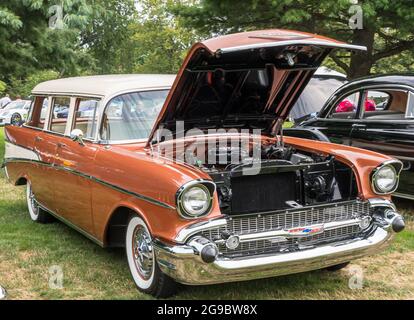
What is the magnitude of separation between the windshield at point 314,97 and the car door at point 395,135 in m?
3.72

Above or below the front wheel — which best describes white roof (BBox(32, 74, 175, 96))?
above

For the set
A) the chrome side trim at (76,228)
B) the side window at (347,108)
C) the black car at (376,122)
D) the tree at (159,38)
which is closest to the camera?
the chrome side trim at (76,228)

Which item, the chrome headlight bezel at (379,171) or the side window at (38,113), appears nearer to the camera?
the chrome headlight bezel at (379,171)

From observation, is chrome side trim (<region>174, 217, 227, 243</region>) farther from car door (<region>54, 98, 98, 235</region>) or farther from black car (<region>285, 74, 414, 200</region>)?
black car (<region>285, 74, 414, 200</region>)

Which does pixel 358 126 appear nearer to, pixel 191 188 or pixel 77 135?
pixel 77 135

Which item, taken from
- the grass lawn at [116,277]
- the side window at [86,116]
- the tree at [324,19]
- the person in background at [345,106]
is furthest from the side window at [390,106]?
the tree at [324,19]

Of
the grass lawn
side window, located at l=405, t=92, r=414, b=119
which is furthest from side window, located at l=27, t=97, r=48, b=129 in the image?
side window, located at l=405, t=92, r=414, b=119

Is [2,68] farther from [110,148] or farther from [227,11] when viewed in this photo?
[110,148]

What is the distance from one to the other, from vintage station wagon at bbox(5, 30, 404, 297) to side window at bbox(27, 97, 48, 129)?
17.2 inches

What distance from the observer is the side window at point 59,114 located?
5084 mm

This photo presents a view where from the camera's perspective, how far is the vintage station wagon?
10.7ft

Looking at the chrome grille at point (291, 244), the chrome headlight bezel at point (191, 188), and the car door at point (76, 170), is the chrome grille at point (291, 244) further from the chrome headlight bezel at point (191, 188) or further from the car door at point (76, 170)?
the car door at point (76, 170)

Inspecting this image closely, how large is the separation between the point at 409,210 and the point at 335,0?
5648 millimetres
